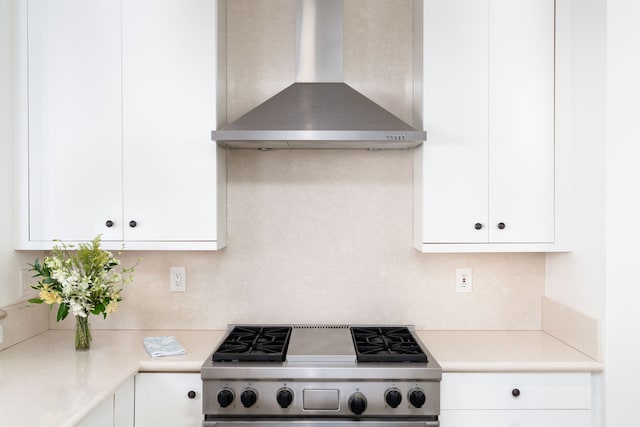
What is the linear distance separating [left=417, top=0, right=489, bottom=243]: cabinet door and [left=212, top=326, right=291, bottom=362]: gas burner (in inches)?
31.7

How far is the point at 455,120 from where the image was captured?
2.20 metres

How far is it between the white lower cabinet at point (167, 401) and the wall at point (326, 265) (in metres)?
0.53

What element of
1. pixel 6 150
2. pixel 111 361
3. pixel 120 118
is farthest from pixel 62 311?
pixel 120 118

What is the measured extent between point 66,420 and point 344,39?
200 cm

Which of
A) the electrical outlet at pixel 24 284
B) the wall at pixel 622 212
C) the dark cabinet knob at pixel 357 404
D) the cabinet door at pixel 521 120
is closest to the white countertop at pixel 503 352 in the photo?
the wall at pixel 622 212

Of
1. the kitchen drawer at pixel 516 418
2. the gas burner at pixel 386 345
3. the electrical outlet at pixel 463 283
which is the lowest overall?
the kitchen drawer at pixel 516 418

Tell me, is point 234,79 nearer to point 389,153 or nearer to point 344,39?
point 344,39

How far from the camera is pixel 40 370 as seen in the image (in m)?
1.87

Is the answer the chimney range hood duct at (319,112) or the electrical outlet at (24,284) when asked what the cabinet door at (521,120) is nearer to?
the chimney range hood duct at (319,112)

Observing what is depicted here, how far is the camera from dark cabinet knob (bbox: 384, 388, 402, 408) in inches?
74.4

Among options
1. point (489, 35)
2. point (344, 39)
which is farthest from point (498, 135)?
point (344, 39)

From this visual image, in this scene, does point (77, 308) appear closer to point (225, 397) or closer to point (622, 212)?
point (225, 397)

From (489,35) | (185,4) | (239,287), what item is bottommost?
(239,287)

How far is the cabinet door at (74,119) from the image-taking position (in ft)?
7.15
